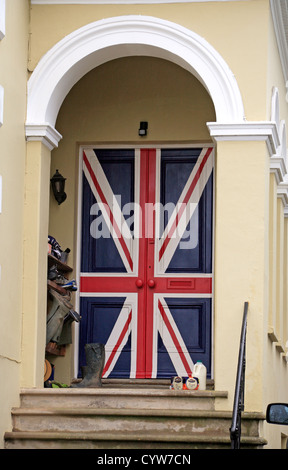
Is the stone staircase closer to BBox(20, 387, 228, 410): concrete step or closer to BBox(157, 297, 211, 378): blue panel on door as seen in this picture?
BBox(20, 387, 228, 410): concrete step

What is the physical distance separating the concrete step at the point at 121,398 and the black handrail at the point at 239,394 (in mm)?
654

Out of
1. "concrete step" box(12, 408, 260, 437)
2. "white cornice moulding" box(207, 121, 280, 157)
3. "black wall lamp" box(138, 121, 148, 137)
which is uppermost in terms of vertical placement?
"black wall lamp" box(138, 121, 148, 137)

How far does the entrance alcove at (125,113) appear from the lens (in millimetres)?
12000

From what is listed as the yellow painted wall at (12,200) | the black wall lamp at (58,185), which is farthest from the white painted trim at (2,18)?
the black wall lamp at (58,185)

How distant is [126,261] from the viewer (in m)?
12.1

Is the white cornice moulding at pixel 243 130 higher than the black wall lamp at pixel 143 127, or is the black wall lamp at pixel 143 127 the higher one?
the black wall lamp at pixel 143 127

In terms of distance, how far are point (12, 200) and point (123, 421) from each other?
2.02m

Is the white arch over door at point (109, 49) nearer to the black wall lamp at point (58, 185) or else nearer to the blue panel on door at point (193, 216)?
the black wall lamp at point (58, 185)

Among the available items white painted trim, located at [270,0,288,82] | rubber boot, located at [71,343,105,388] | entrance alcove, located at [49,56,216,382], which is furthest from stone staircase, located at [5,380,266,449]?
white painted trim, located at [270,0,288,82]

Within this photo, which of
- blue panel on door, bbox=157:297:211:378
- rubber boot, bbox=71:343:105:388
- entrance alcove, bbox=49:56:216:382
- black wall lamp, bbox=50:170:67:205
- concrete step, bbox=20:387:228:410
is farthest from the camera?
entrance alcove, bbox=49:56:216:382

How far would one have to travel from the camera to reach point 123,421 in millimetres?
9438

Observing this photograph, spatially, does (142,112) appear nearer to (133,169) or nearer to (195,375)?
(133,169)

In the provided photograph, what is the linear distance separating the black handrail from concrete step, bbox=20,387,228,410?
65cm

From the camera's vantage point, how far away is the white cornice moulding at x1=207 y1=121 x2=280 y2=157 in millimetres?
9867
